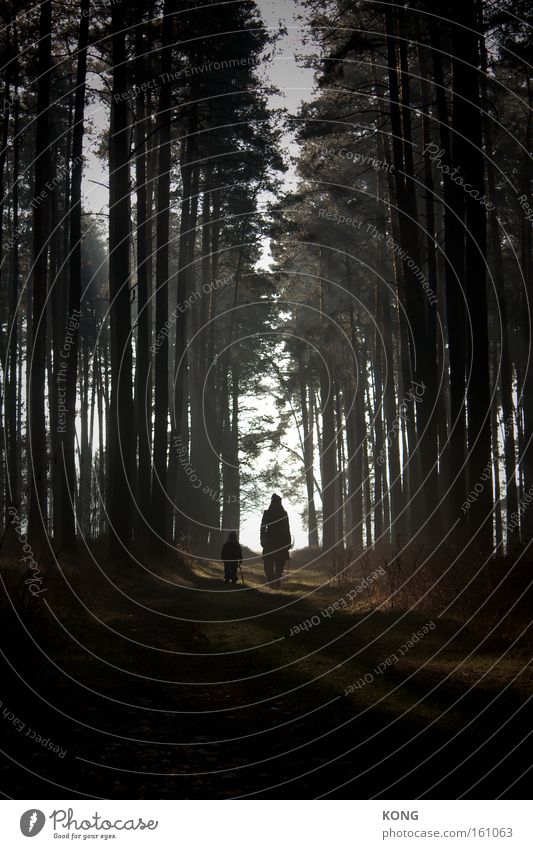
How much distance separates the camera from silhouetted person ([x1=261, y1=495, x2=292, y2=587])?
21312 mm

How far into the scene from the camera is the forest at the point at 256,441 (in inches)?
235

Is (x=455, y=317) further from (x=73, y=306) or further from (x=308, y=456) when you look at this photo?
(x=308, y=456)

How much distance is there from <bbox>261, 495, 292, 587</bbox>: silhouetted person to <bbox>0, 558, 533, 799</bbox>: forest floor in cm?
963

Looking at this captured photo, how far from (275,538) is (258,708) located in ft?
47.4

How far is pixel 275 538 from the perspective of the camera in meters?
21.4
